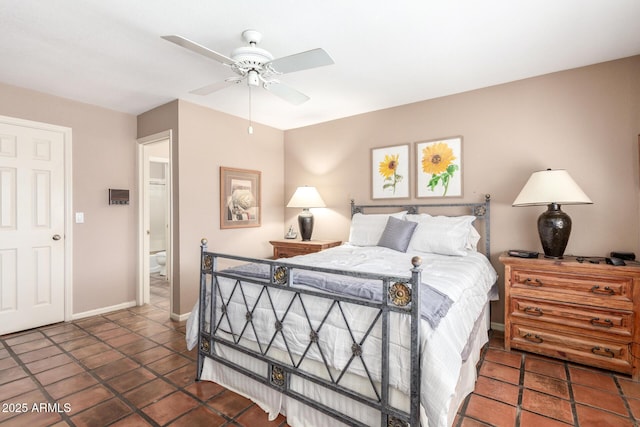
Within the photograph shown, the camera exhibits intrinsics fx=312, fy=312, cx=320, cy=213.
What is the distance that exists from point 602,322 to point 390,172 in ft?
7.77

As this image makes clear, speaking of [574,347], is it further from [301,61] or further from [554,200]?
[301,61]

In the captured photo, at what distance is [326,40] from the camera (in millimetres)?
2324

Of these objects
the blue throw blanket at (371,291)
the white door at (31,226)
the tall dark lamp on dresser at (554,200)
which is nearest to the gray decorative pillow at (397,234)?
the tall dark lamp on dresser at (554,200)

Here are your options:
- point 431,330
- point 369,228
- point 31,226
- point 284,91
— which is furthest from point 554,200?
point 31,226

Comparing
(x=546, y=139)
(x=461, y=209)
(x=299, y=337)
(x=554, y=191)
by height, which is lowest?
(x=299, y=337)

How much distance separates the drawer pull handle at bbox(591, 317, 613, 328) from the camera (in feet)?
7.61

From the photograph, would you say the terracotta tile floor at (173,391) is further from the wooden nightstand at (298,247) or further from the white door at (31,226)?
the wooden nightstand at (298,247)

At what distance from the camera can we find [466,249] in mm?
3055

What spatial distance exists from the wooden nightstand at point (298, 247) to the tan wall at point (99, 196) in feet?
6.20

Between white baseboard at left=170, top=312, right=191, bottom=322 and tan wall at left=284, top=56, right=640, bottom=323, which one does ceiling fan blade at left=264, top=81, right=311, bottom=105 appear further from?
white baseboard at left=170, top=312, right=191, bottom=322

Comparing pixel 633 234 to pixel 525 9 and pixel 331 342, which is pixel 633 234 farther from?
pixel 331 342

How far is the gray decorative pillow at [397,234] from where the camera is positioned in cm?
309

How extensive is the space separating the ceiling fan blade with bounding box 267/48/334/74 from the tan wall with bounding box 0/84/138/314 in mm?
2879

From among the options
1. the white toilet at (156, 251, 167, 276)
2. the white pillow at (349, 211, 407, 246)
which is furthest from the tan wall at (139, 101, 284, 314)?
the white toilet at (156, 251, 167, 276)
